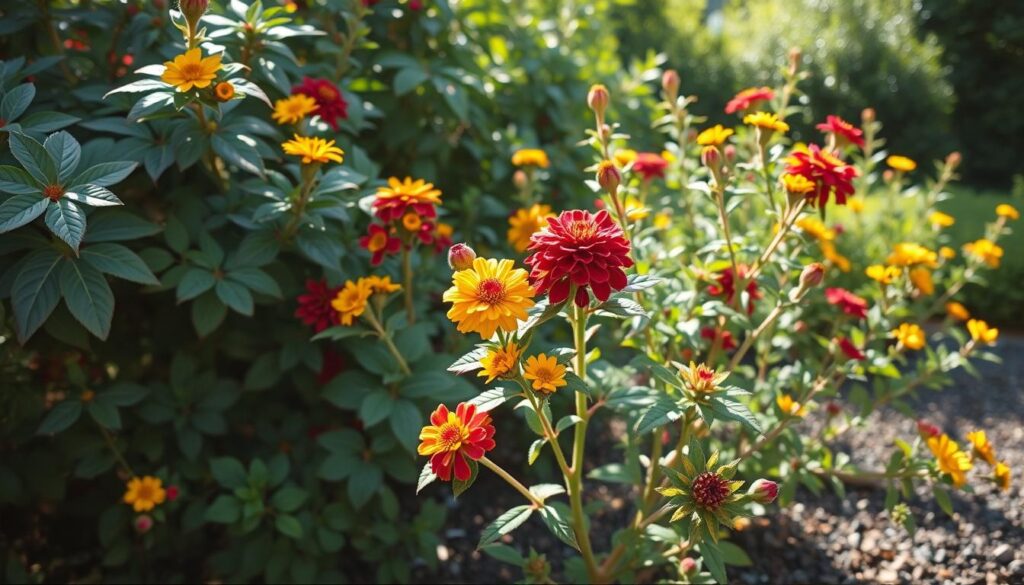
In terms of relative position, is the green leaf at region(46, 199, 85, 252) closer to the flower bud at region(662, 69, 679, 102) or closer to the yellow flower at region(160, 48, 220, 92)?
the yellow flower at region(160, 48, 220, 92)

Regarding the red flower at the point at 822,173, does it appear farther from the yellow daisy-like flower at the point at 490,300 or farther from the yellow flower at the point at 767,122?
the yellow daisy-like flower at the point at 490,300

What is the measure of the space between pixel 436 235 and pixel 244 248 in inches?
16.0

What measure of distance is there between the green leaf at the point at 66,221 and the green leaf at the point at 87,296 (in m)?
0.11

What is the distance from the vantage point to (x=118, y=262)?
120 cm

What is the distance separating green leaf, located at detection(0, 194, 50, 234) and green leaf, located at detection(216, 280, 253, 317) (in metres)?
0.33

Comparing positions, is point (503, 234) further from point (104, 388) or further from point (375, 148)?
point (104, 388)

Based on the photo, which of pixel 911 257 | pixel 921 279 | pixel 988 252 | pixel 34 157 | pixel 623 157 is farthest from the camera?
pixel 988 252

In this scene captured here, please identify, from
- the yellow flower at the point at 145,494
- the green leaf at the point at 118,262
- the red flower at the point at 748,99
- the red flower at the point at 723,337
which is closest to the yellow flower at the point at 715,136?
the red flower at the point at 748,99

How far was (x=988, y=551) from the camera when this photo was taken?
169 cm

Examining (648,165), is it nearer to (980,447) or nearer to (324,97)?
(324,97)

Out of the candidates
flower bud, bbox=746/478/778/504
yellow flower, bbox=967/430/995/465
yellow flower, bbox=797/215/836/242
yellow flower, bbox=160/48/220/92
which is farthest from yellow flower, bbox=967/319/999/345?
yellow flower, bbox=160/48/220/92

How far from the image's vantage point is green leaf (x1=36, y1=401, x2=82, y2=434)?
144 cm

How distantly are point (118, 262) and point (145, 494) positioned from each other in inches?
23.6

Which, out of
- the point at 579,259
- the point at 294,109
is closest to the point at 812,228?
the point at 579,259
